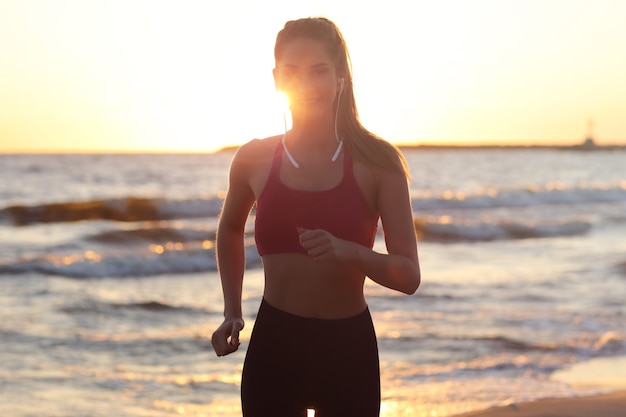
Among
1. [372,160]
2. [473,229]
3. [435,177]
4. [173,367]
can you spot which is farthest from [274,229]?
[435,177]

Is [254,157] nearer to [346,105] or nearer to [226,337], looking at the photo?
[346,105]

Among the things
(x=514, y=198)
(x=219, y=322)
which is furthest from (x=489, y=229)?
(x=219, y=322)

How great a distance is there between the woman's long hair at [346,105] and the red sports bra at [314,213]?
59 millimetres

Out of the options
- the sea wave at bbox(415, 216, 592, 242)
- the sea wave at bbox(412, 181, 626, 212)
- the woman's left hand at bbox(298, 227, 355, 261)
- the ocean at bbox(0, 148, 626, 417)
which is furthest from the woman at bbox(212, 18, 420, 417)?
the sea wave at bbox(412, 181, 626, 212)

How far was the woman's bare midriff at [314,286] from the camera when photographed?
2.59 m

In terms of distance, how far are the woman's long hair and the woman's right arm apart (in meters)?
0.36

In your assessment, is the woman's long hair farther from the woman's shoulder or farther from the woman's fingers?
the woman's fingers

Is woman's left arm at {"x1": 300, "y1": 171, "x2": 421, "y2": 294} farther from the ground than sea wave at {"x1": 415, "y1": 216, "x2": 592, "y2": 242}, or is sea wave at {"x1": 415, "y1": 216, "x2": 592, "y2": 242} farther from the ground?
woman's left arm at {"x1": 300, "y1": 171, "x2": 421, "y2": 294}

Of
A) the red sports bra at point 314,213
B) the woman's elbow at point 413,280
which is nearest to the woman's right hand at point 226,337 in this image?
the red sports bra at point 314,213

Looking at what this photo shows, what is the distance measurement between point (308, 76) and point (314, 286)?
0.65 meters

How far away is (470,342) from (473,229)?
15.5 m

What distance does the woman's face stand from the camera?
2.56m

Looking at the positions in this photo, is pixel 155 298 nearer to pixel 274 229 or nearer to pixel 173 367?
pixel 173 367

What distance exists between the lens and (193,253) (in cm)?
A: 1694
